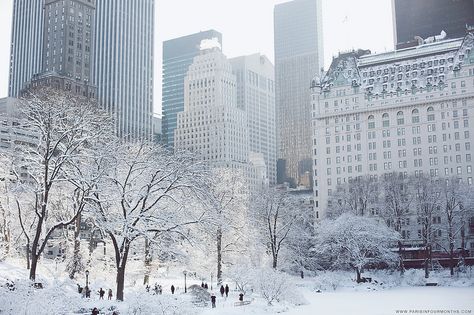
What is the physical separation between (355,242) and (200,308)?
1435 inches

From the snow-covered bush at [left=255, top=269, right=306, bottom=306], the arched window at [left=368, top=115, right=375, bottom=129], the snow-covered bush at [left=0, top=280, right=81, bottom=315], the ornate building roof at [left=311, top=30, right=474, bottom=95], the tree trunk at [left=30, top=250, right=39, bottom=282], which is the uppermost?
the ornate building roof at [left=311, top=30, right=474, bottom=95]

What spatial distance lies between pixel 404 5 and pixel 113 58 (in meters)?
94.4

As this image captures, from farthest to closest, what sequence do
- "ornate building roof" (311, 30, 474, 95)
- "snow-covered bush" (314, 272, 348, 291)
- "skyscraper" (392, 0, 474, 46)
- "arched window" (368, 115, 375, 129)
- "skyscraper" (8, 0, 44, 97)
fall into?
"skyscraper" (8, 0, 44, 97) < "skyscraper" (392, 0, 474, 46) < "arched window" (368, 115, 375, 129) < "ornate building roof" (311, 30, 474, 95) < "snow-covered bush" (314, 272, 348, 291)

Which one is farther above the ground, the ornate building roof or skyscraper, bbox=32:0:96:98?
skyscraper, bbox=32:0:96:98

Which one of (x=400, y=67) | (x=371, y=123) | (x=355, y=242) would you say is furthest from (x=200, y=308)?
(x=400, y=67)

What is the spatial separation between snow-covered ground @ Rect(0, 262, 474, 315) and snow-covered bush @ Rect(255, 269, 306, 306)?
23.2 inches

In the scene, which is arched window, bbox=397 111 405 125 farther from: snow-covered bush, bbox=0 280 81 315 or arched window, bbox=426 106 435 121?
snow-covered bush, bbox=0 280 81 315

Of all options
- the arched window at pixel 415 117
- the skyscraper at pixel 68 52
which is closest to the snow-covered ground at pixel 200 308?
the arched window at pixel 415 117

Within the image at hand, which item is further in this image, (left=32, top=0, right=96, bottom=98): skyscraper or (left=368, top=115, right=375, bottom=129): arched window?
(left=32, top=0, right=96, bottom=98): skyscraper

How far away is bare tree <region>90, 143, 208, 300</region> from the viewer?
37.2 metres

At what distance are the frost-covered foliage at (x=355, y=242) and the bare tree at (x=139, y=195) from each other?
118 feet

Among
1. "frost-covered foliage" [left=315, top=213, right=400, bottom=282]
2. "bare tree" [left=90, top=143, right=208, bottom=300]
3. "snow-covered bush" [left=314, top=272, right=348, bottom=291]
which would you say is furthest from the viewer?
"frost-covered foliage" [left=315, top=213, right=400, bottom=282]

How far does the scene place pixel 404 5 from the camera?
154875 millimetres

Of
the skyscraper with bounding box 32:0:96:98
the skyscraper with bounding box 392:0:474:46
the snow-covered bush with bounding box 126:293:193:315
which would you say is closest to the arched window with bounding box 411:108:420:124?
the skyscraper with bounding box 392:0:474:46
